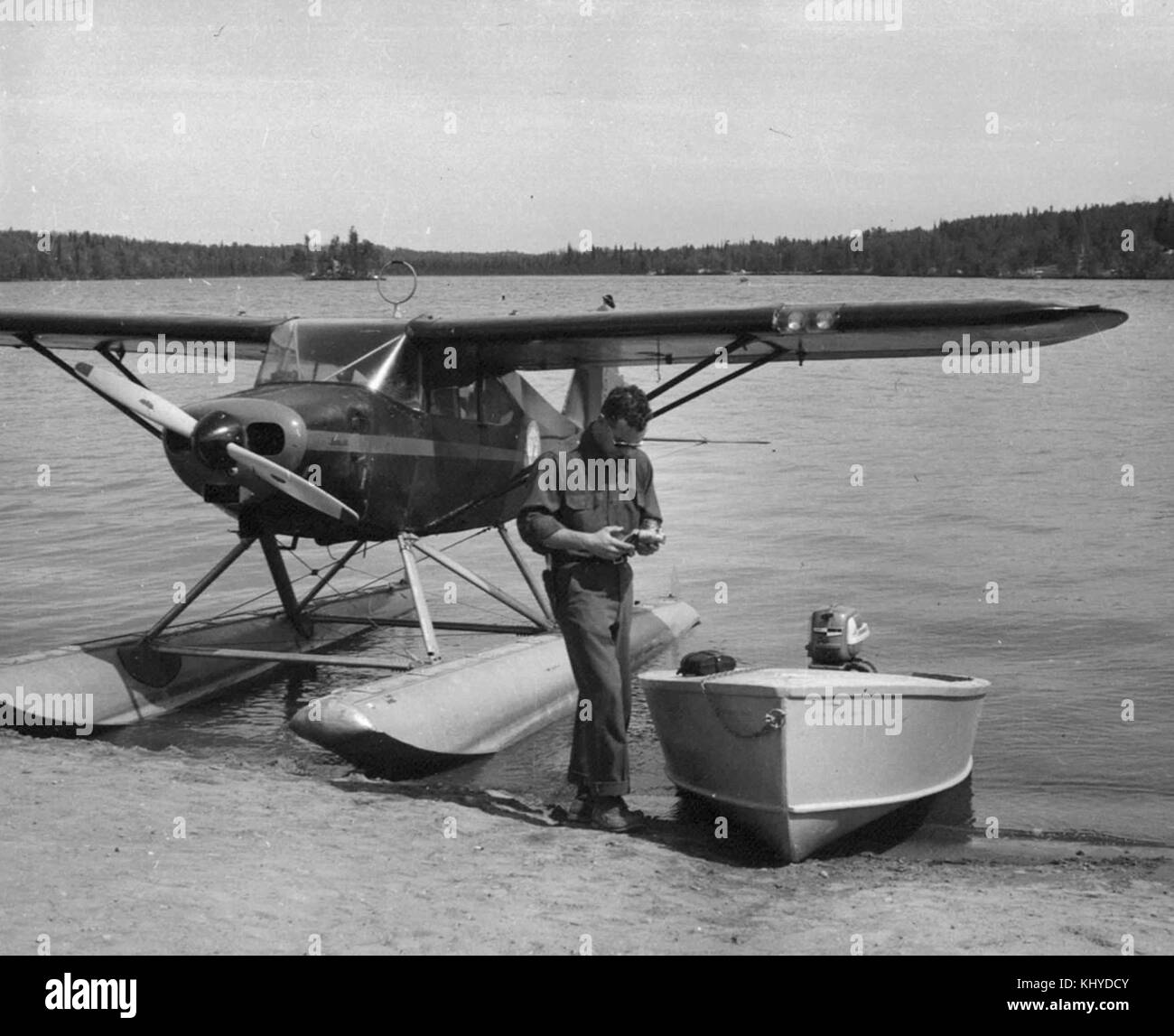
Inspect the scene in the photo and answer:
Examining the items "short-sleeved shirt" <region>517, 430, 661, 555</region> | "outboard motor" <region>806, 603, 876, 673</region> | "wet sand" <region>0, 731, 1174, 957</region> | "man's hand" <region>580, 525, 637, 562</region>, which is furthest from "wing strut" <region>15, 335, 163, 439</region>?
"outboard motor" <region>806, 603, 876, 673</region>

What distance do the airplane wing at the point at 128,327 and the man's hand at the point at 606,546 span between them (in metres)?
5.27

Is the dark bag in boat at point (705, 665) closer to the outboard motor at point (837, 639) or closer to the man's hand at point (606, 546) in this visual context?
the outboard motor at point (837, 639)

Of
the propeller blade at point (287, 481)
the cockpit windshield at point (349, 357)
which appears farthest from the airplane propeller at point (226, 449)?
the cockpit windshield at point (349, 357)

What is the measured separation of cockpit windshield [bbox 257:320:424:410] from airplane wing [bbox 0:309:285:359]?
1.20 m

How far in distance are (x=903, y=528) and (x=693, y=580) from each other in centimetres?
529

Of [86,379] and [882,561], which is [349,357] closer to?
[86,379]

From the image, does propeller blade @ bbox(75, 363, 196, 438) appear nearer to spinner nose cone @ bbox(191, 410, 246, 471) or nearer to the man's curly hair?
spinner nose cone @ bbox(191, 410, 246, 471)

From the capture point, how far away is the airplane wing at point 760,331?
29.9ft

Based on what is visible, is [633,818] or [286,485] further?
[286,485]

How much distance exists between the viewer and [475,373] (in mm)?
10883
